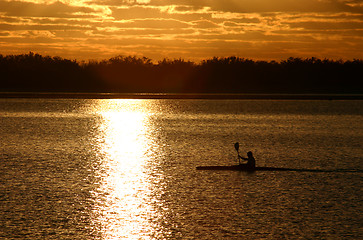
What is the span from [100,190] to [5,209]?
309cm

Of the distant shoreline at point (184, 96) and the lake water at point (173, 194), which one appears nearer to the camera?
the lake water at point (173, 194)

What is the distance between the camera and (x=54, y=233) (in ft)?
36.2

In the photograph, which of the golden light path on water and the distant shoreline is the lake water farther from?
the distant shoreline

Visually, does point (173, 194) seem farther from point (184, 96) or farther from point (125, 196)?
point (184, 96)

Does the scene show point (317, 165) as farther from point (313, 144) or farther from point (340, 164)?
point (313, 144)

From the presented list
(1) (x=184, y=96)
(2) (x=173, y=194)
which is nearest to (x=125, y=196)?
(2) (x=173, y=194)

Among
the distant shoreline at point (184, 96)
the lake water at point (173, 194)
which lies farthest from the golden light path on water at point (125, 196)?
the distant shoreline at point (184, 96)

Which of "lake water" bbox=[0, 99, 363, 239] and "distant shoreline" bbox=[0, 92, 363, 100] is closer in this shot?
"lake water" bbox=[0, 99, 363, 239]

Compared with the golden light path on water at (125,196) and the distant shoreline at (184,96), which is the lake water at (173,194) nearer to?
the golden light path on water at (125,196)

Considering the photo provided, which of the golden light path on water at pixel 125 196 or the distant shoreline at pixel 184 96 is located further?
the distant shoreline at pixel 184 96

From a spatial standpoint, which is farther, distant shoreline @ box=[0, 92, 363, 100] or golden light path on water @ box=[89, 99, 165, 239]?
distant shoreline @ box=[0, 92, 363, 100]

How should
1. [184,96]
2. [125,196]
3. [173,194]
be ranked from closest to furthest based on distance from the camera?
[125,196] < [173,194] < [184,96]

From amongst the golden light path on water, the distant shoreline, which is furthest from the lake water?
the distant shoreline

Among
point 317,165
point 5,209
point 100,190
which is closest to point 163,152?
point 317,165
